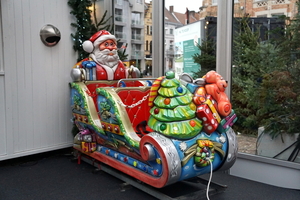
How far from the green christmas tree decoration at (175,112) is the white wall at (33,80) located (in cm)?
198

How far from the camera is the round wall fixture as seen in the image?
393 centimetres

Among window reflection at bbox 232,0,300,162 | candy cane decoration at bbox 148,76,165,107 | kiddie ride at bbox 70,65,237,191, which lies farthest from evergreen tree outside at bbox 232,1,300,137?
candy cane decoration at bbox 148,76,165,107

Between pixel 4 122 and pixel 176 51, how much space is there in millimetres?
2442

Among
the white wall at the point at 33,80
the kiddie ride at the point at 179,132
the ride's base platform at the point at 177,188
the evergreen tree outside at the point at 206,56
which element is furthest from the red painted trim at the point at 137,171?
the evergreen tree outside at the point at 206,56

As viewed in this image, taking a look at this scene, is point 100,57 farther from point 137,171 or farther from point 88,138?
point 137,171

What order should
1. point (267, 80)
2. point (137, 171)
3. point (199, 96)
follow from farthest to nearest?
point (267, 80)
point (137, 171)
point (199, 96)

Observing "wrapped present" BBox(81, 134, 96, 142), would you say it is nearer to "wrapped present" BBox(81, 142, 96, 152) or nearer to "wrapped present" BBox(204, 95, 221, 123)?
"wrapped present" BBox(81, 142, 96, 152)

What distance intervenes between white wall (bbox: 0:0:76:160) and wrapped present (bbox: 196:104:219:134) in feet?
7.53

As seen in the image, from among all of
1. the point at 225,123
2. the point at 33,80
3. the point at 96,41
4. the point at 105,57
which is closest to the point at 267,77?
the point at 225,123

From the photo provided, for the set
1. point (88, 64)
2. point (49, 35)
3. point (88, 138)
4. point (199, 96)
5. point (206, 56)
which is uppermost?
point (49, 35)

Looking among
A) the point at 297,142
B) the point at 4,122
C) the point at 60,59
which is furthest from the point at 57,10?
the point at 297,142

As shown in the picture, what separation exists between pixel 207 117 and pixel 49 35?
2.45 meters

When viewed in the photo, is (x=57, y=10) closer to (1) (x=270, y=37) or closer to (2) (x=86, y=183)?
(2) (x=86, y=183)

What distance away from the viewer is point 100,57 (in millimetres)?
3875
